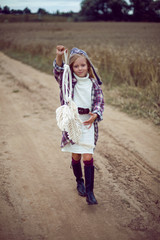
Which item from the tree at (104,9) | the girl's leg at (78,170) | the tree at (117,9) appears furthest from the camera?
the tree at (104,9)

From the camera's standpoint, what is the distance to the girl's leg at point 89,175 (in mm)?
2250

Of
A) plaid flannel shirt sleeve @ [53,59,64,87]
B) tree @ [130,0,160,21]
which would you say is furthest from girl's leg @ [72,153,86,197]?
tree @ [130,0,160,21]

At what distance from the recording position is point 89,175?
229cm

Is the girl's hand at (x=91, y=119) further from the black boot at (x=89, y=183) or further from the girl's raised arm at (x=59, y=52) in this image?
the girl's raised arm at (x=59, y=52)

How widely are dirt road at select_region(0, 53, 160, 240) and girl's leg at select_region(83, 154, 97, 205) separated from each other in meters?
0.08

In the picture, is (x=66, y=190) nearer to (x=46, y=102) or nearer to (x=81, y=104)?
(x=81, y=104)

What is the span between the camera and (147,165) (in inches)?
120

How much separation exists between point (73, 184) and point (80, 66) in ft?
4.67

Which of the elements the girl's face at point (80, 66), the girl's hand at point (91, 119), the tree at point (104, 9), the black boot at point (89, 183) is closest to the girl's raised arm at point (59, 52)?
the girl's face at point (80, 66)

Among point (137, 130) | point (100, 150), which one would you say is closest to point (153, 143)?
point (137, 130)

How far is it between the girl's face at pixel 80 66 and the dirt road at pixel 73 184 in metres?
1.35

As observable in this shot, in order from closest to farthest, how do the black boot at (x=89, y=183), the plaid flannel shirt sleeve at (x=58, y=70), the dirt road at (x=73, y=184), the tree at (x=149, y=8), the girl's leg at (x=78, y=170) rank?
1. the dirt road at (x=73, y=184)
2. the plaid flannel shirt sleeve at (x=58, y=70)
3. the black boot at (x=89, y=183)
4. the girl's leg at (x=78, y=170)
5. the tree at (x=149, y=8)

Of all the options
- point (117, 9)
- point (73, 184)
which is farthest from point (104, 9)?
point (73, 184)

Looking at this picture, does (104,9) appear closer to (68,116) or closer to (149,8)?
(149,8)
